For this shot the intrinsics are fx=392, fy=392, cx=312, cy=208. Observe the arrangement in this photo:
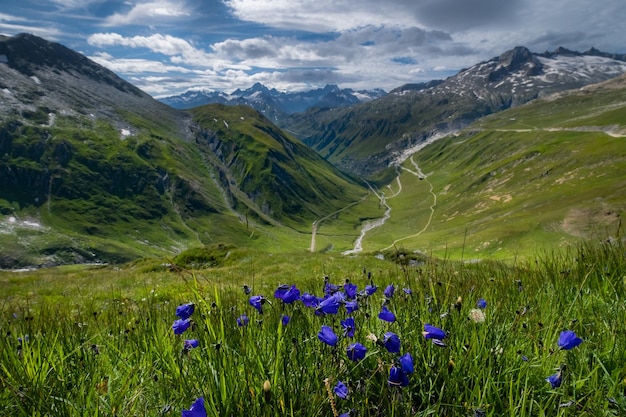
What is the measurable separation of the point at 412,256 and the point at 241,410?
38.0 m

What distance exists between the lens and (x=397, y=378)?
2.46m

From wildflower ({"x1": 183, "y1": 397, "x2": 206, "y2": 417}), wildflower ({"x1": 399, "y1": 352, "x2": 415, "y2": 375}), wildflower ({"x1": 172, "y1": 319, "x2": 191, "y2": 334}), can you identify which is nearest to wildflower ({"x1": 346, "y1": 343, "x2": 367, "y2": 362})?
wildflower ({"x1": 399, "y1": 352, "x2": 415, "y2": 375})

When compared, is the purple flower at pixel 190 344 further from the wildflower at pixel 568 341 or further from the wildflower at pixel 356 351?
the wildflower at pixel 568 341

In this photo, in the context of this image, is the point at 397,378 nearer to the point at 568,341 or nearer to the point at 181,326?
the point at 568,341

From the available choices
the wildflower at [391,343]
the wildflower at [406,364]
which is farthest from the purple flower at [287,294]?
the wildflower at [406,364]

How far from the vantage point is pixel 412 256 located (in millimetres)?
39000

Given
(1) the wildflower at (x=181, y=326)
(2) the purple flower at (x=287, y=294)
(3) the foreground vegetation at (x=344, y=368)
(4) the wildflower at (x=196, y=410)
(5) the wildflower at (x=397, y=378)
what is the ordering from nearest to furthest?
(4) the wildflower at (x=196, y=410) → (5) the wildflower at (x=397, y=378) → (3) the foreground vegetation at (x=344, y=368) → (1) the wildflower at (x=181, y=326) → (2) the purple flower at (x=287, y=294)

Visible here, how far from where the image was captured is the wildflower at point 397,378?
7.97 feet

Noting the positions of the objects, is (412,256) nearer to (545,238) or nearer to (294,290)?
(294,290)

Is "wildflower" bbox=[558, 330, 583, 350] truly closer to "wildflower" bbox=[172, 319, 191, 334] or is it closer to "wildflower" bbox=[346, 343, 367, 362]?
"wildflower" bbox=[346, 343, 367, 362]

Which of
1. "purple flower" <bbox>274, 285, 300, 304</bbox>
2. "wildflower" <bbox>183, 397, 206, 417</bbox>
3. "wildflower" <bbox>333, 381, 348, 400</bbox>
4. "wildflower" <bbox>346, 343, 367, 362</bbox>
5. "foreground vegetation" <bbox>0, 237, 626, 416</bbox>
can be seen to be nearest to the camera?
"wildflower" <bbox>183, 397, 206, 417</bbox>

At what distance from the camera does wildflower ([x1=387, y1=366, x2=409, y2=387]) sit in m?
2.43

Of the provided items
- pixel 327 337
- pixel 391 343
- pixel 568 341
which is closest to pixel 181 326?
pixel 327 337

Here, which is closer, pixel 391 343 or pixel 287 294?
pixel 391 343
